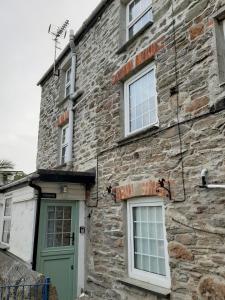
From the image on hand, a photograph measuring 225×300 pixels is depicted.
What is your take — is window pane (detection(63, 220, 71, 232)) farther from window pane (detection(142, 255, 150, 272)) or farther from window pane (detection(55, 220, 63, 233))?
window pane (detection(142, 255, 150, 272))

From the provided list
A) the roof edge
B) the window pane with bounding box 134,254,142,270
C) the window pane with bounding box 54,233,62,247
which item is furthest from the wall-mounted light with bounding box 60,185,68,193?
the roof edge

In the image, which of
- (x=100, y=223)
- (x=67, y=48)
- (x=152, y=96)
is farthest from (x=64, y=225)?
(x=67, y=48)

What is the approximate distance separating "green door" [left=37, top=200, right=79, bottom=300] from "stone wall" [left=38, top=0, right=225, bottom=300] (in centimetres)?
44

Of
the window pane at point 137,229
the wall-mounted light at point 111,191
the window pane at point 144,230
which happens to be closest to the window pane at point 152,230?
the window pane at point 144,230

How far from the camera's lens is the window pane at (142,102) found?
577cm

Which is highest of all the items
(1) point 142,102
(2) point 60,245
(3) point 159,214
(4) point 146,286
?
(1) point 142,102

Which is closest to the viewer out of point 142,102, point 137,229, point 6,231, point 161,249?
point 161,249

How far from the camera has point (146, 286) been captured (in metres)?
4.73

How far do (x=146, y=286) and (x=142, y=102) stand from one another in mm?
3912

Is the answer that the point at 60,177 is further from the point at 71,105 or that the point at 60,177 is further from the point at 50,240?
the point at 71,105

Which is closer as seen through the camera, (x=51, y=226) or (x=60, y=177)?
(x=60, y=177)

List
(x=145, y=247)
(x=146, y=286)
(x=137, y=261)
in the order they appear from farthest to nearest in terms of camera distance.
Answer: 1. (x=137, y=261)
2. (x=145, y=247)
3. (x=146, y=286)

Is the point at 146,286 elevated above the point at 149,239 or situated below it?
below

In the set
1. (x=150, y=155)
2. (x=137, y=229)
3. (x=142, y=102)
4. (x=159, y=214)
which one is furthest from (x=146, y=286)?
(x=142, y=102)
